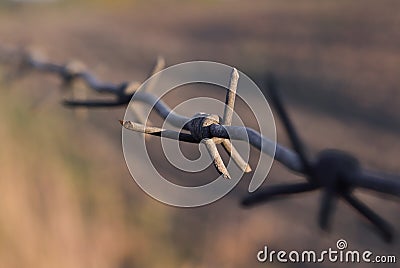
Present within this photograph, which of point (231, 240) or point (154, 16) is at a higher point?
point (154, 16)

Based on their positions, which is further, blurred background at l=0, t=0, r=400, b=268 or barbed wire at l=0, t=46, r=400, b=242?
blurred background at l=0, t=0, r=400, b=268

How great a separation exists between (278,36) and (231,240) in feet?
24.3

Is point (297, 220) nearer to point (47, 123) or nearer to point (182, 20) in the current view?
point (47, 123)

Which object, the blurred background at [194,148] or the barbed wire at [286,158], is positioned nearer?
the barbed wire at [286,158]

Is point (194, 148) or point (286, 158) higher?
point (194, 148)

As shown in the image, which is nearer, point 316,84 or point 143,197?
point 143,197

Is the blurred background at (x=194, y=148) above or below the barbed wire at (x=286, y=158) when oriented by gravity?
above

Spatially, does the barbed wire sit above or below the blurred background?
below

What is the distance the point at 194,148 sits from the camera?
448 cm

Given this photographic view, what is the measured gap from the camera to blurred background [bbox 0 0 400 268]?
2.90m

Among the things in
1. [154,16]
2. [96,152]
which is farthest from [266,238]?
[154,16]

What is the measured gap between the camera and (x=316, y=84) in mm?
7207

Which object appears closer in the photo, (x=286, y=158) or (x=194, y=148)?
(x=286, y=158)

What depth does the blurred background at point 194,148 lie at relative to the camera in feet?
9.52
